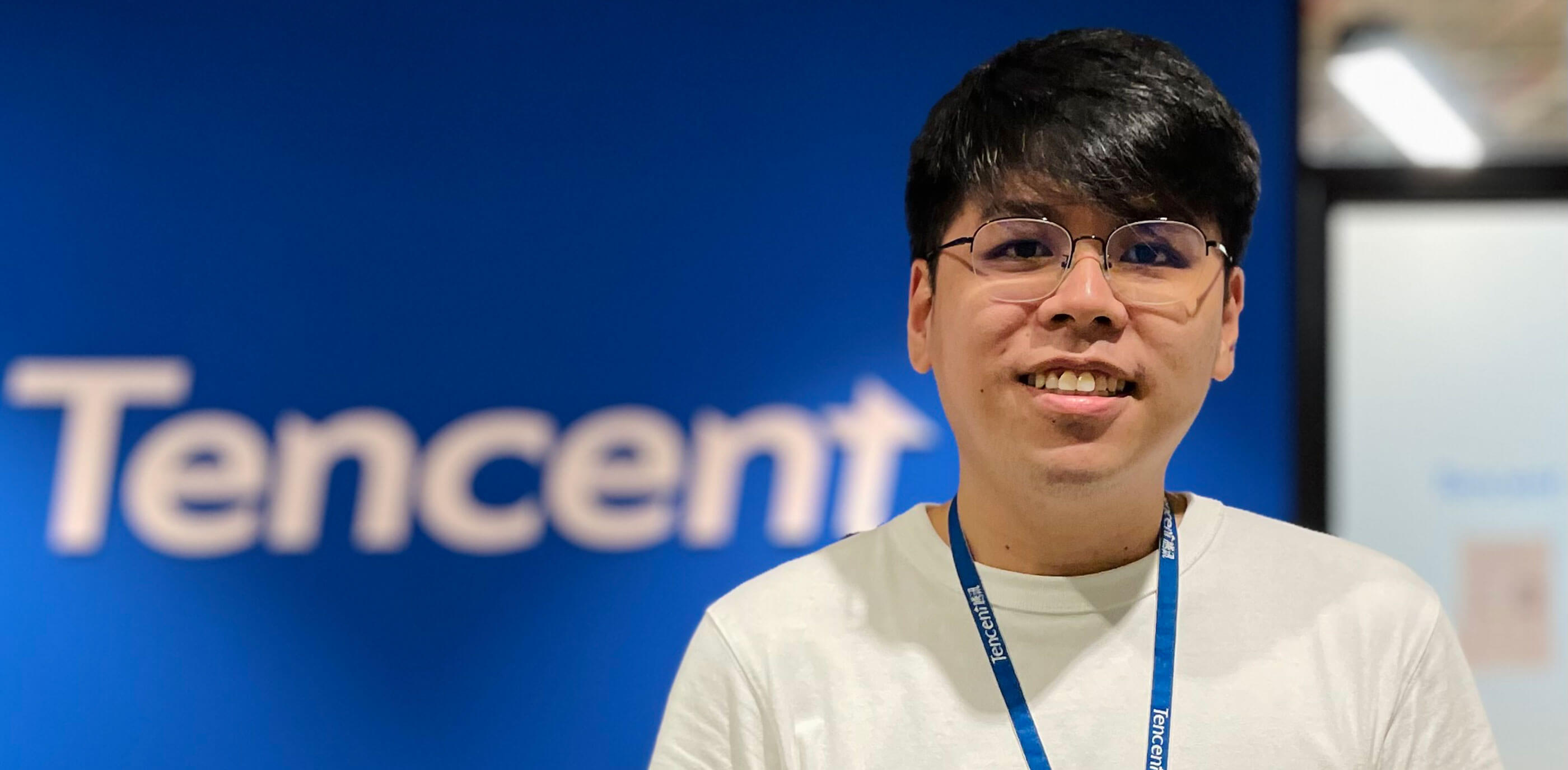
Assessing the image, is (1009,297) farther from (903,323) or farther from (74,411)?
(74,411)

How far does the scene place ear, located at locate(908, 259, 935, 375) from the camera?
1305mm

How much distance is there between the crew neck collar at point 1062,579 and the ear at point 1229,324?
0.55 feet

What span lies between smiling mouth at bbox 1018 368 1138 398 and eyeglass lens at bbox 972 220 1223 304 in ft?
0.25

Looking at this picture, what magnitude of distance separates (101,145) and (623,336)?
4.11ft

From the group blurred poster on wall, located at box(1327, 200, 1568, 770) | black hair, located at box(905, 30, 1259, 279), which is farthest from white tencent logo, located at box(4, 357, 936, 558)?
black hair, located at box(905, 30, 1259, 279)

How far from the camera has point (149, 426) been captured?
269 cm

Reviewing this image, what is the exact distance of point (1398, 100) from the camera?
3.60 meters

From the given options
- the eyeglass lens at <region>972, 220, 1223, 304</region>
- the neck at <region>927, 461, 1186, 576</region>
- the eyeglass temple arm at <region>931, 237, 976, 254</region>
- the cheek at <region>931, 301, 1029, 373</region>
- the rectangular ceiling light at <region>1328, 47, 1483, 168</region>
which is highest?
the rectangular ceiling light at <region>1328, 47, 1483, 168</region>

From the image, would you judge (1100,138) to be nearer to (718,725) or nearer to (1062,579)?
(1062,579)

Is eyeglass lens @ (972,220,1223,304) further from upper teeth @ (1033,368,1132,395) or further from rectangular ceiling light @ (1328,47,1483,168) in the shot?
rectangular ceiling light @ (1328,47,1483,168)

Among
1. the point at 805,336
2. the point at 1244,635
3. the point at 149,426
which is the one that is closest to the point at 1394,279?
the point at 805,336

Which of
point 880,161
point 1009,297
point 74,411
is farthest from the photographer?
point 880,161

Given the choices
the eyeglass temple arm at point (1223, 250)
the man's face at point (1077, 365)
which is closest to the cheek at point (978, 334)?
the man's face at point (1077, 365)

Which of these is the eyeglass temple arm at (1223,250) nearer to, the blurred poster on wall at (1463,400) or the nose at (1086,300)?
the nose at (1086,300)
